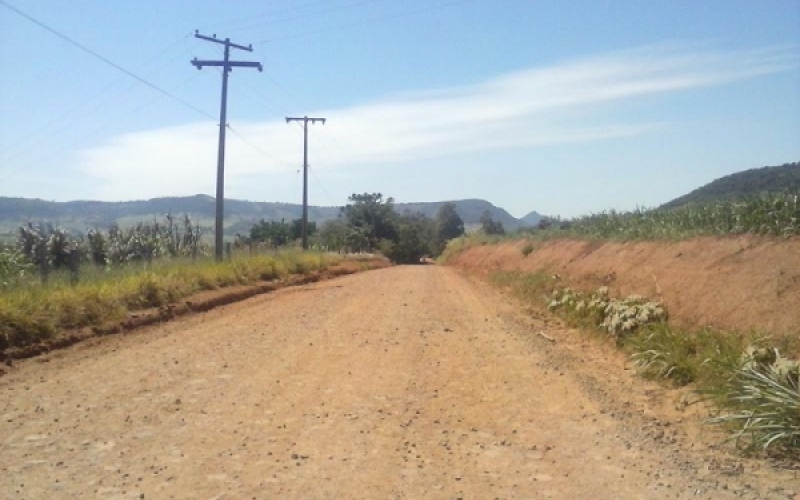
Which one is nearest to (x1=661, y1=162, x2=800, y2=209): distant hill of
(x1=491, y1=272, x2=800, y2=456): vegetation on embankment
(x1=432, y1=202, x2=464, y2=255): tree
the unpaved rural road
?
(x1=491, y1=272, x2=800, y2=456): vegetation on embankment

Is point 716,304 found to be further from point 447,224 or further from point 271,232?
point 447,224

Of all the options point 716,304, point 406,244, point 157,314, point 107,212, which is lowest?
point 406,244

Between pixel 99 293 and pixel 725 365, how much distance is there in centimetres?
1175

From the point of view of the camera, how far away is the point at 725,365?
8.74 m

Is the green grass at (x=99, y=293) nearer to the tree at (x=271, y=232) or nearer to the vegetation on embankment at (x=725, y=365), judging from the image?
→ the vegetation on embankment at (x=725, y=365)

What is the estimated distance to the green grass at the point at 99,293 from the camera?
12430 mm

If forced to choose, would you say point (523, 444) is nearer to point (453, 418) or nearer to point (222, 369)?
point (453, 418)

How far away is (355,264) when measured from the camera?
169 ft

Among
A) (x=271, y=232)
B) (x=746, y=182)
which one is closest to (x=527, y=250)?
(x=746, y=182)

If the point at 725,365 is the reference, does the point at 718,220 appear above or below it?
above

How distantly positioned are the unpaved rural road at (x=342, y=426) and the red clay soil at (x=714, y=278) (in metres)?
1.75

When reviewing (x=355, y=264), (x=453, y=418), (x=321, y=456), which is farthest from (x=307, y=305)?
(x=355, y=264)

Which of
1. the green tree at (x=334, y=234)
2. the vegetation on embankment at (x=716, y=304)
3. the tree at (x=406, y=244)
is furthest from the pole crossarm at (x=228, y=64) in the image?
the tree at (x=406, y=244)

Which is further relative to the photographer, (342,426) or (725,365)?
(725,365)
